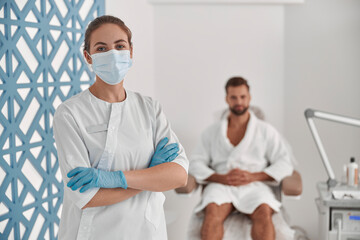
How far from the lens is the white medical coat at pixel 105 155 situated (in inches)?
63.8

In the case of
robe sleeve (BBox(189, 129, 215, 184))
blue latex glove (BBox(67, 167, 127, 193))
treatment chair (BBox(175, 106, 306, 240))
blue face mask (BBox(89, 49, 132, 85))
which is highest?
blue face mask (BBox(89, 49, 132, 85))

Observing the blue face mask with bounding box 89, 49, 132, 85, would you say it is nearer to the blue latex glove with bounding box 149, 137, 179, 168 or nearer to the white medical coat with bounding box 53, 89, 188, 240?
the white medical coat with bounding box 53, 89, 188, 240

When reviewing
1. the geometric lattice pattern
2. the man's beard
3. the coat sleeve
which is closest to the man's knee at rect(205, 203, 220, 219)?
the man's beard

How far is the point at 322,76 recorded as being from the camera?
3.94 m

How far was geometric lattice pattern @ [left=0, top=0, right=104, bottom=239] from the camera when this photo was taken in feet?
7.03

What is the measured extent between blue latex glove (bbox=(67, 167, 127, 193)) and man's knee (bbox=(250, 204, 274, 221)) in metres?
1.46

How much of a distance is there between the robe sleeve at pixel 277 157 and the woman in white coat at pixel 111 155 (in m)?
1.45

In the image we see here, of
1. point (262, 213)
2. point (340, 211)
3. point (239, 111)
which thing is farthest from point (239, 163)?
point (340, 211)

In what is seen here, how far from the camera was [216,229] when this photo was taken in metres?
2.84

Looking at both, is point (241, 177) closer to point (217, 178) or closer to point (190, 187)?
point (217, 178)

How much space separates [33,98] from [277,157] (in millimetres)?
1698

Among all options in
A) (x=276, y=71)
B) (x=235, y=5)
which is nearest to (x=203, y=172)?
(x=276, y=71)

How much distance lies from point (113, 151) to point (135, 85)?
2004 millimetres

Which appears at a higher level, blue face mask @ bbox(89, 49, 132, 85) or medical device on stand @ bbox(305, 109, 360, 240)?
blue face mask @ bbox(89, 49, 132, 85)
